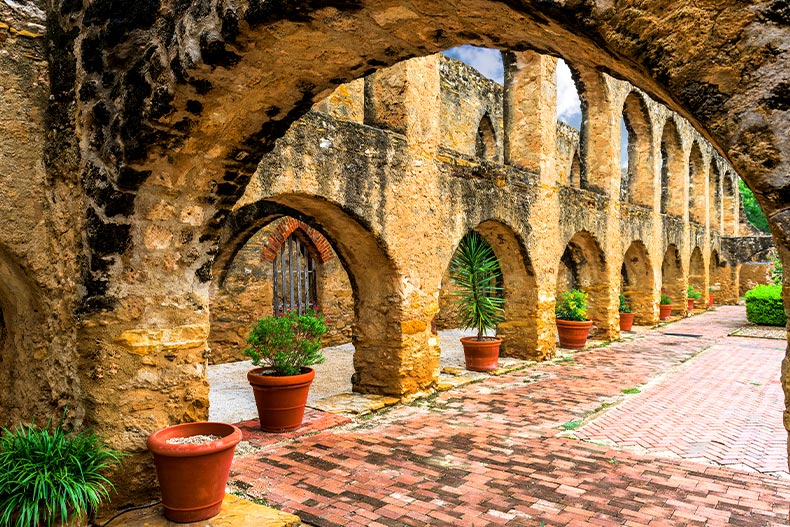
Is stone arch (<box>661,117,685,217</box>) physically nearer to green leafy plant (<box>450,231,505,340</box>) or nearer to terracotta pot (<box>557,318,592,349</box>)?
terracotta pot (<box>557,318,592,349</box>)

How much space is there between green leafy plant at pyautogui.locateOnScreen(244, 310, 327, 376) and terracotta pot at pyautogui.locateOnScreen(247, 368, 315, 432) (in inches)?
6.9

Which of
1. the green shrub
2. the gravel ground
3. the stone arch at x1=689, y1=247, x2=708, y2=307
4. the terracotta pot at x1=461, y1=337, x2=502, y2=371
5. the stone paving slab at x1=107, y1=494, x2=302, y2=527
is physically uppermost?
the stone arch at x1=689, y1=247, x2=708, y2=307

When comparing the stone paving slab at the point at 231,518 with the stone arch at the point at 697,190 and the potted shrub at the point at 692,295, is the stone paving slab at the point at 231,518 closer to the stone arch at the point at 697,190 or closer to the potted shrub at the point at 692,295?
the potted shrub at the point at 692,295

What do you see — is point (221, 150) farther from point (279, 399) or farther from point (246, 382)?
point (246, 382)

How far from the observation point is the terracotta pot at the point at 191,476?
117 inches

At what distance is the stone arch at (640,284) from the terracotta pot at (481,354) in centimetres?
710

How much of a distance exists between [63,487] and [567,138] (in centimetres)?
1786

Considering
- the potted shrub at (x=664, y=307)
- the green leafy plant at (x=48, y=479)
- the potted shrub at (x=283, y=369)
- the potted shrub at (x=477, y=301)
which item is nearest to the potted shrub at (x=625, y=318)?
the potted shrub at (x=664, y=307)

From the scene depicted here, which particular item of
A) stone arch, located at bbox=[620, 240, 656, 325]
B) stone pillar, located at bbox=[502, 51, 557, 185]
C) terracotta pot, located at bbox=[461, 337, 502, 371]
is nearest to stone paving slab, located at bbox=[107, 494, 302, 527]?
terracotta pot, located at bbox=[461, 337, 502, 371]

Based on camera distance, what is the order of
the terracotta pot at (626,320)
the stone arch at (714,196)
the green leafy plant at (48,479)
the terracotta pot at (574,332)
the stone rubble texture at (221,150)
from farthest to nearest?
the stone arch at (714,196) < the terracotta pot at (626,320) < the terracotta pot at (574,332) < the green leafy plant at (48,479) < the stone rubble texture at (221,150)

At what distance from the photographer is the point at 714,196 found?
2070 centimetres

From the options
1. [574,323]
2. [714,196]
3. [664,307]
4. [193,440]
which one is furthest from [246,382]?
[714,196]

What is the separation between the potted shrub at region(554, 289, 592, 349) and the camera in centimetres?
982

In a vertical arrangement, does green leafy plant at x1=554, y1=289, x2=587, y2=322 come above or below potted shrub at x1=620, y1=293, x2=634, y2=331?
above
